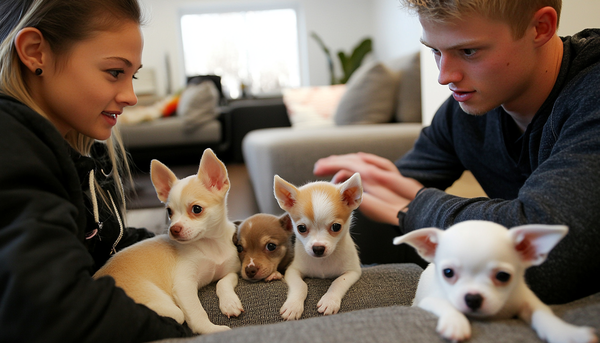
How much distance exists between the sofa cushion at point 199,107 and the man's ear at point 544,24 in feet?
14.8

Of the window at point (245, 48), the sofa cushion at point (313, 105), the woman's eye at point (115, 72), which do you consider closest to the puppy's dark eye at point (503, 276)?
the woman's eye at point (115, 72)

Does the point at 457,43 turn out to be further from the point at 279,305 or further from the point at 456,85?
the point at 279,305

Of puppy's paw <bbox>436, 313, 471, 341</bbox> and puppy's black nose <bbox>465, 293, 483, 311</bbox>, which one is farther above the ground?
puppy's black nose <bbox>465, 293, 483, 311</bbox>

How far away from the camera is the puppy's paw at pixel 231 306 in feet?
2.98

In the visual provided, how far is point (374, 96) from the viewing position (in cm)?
288

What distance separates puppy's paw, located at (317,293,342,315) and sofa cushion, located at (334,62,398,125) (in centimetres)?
210

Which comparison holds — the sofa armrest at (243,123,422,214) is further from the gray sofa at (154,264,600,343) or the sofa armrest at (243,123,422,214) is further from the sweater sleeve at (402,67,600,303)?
the gray sofa at (154,264,600,343)

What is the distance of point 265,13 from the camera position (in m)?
8.12

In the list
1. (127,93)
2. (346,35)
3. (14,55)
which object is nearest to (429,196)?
(127,93)

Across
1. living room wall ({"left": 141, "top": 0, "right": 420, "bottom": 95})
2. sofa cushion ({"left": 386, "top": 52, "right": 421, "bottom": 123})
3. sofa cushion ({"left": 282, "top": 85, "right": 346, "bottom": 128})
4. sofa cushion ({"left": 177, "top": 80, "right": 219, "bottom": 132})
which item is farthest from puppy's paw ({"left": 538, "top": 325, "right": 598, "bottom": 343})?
living room wall ({"left": 141, "top": 0, "right": 420, "bottom": 95})

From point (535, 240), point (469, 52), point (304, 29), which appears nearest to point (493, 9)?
point (469, 52)

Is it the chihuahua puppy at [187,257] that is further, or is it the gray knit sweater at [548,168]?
the chihuahua puppy at [187,257]

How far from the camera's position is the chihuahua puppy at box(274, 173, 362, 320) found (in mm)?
1000

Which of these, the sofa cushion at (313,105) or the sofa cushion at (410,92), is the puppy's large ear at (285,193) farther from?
the sofa cushion at (313,105)
